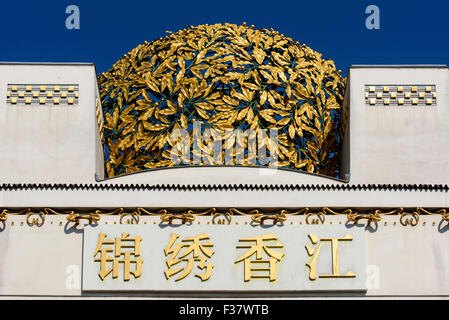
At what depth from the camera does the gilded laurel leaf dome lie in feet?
62.1

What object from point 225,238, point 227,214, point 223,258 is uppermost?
point 227,214

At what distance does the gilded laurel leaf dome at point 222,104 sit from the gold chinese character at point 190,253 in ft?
6.39

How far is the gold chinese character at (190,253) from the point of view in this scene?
16969 millimetres

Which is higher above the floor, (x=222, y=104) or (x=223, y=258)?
(x=222, y=104)

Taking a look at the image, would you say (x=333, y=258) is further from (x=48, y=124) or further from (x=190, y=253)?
(x=48, y=124)

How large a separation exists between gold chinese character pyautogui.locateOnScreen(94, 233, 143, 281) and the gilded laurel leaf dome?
2.05 meters

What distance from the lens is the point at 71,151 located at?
18.5 m

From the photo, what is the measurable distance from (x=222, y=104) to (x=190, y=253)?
2832mm

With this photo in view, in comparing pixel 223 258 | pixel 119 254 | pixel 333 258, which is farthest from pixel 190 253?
pixel 333 258

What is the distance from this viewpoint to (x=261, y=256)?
1705 centimetres

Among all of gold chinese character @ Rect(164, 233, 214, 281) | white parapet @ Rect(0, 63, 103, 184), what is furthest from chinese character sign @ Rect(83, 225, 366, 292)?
white parapet @ Rect(0, 63, 103, 184)

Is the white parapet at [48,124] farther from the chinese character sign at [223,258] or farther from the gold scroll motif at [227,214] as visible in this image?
the chinese character sign at [223,258]

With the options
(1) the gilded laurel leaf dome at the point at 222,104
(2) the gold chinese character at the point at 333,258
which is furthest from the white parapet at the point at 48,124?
(2) the gold chinese character at the point at 333,258

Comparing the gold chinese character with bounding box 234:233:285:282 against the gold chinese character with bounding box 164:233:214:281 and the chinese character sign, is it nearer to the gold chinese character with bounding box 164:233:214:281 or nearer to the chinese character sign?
the chinese character sign
